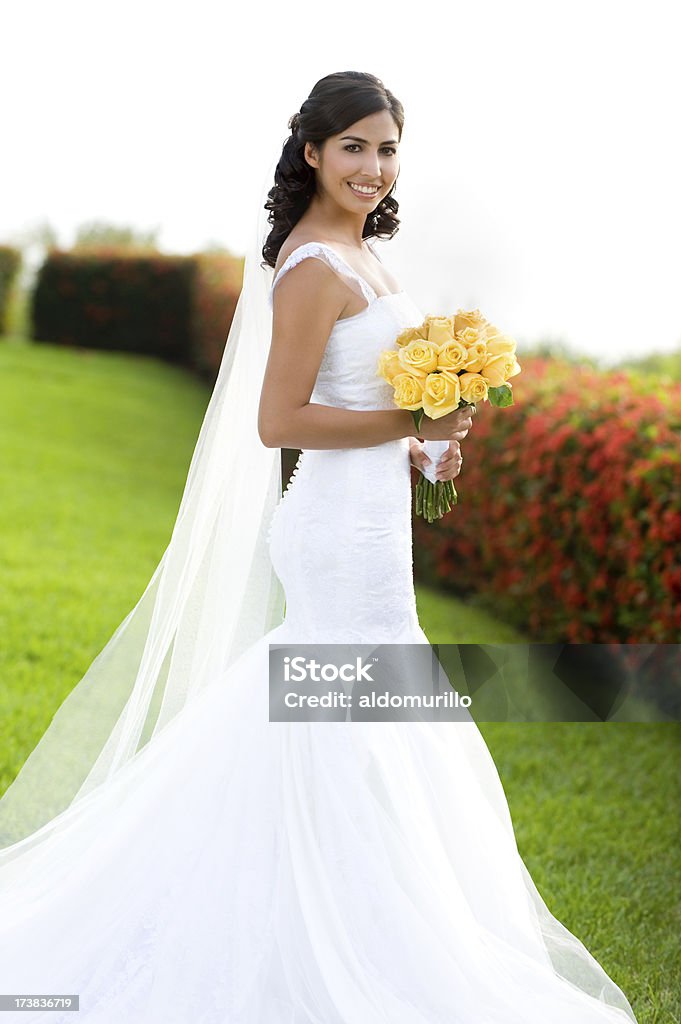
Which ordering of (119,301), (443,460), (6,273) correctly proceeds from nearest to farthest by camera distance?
(443,460), (6,273), (119,301)

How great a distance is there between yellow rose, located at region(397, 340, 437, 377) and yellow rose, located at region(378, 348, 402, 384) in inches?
0.8

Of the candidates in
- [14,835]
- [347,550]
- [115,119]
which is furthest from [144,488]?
[115,119]

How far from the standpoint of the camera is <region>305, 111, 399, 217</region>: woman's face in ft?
8.06

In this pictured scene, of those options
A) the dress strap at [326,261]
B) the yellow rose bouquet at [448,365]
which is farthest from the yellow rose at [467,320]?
the dress strap at [326,261]

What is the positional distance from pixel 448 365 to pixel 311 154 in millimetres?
637

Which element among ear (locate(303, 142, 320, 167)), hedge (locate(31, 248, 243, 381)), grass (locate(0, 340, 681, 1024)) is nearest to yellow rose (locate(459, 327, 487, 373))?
ear (locate(303, 142, 320, 167))

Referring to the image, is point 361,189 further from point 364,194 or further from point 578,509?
point 578,509

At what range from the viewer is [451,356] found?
2352mm

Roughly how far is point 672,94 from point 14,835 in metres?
10.4

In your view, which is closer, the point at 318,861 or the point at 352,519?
the point at 318,861

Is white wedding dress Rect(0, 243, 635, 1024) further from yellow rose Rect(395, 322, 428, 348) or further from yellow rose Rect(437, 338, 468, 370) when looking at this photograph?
yellow rose Rect(437, 338, 468, 370)

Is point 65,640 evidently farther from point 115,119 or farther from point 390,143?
point 115,119

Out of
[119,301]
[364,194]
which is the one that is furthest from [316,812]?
[119,301]

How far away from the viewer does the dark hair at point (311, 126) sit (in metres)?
2.44
